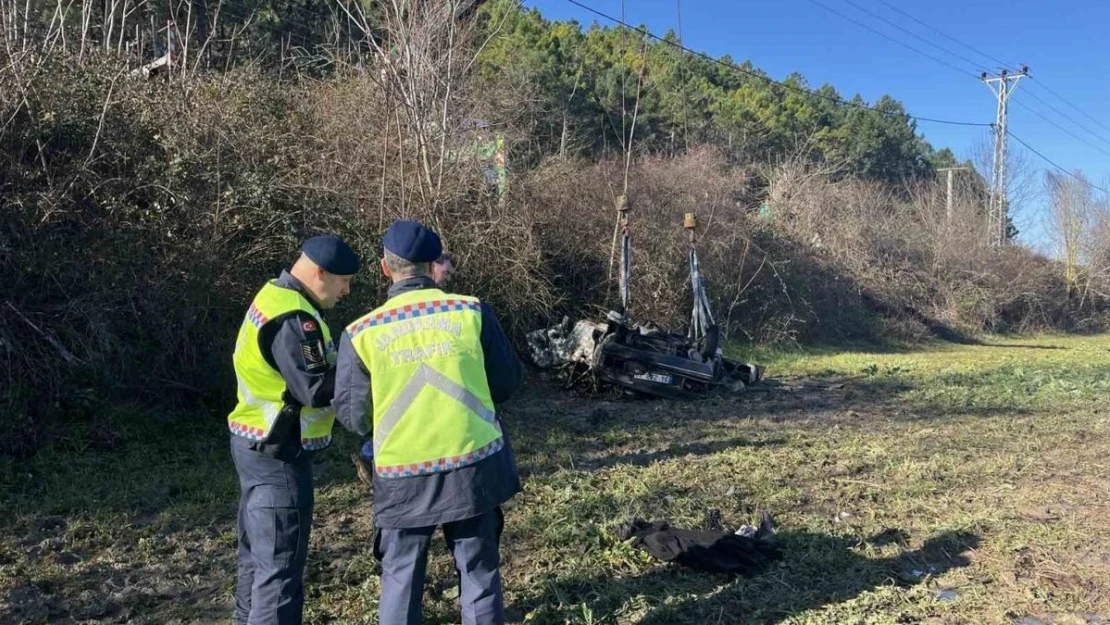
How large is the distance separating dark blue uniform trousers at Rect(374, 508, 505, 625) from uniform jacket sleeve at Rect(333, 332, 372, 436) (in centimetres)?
39

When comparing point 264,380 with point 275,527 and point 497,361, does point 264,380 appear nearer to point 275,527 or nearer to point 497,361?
point 275,527

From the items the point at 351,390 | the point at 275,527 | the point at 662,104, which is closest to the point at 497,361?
the point at 351,390

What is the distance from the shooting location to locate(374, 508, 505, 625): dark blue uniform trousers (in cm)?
257

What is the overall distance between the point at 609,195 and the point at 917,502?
907 centimetres

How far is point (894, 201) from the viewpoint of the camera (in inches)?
995

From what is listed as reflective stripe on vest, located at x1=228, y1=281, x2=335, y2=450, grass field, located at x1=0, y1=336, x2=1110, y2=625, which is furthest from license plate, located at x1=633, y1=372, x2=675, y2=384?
reflective stripe on vest, located at x1=228, y1=281, x2=335, y2=450

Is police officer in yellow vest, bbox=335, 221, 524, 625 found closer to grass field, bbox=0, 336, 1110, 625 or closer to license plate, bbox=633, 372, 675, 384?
grass field, bbox=0, 336, 1110, 625

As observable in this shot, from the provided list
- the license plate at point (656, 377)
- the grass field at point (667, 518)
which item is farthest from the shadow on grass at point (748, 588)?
the license plate at point (656, 377)

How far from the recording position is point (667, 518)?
4773mm

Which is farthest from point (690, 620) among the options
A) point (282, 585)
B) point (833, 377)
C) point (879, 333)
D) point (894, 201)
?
point (894, 201)

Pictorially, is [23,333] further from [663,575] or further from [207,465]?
[663,575]

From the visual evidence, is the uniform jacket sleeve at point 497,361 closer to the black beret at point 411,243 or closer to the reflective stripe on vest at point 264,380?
the black beret at point 411,243

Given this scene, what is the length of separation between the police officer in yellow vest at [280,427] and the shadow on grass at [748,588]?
1238mm

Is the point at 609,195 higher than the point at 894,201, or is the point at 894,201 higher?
the point at 894,201
